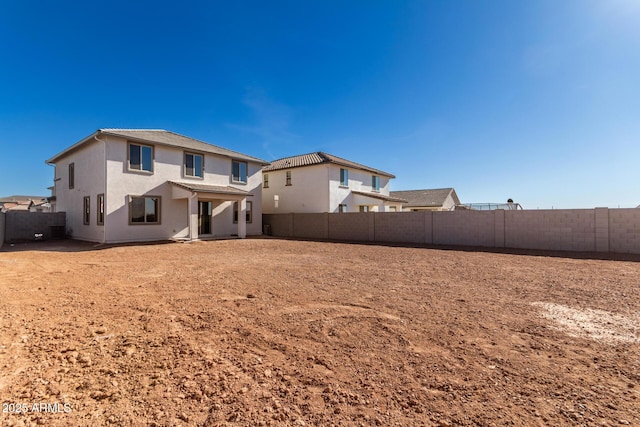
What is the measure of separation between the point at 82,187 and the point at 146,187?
14.2 ft

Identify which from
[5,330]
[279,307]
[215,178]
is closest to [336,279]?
[279,307]

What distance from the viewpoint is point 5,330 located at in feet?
12.9

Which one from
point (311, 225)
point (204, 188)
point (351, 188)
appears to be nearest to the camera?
point (204, 188)

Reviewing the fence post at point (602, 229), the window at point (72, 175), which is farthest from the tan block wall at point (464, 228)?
the window at point (72, 175)

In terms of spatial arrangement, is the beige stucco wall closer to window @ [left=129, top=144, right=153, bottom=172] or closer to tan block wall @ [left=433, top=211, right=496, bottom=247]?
tan block wall @ [left=433, top=211, right=496, bottom=247]

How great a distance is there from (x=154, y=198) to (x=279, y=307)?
14.1m

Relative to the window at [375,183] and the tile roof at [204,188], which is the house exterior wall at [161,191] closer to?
the tile roof at [204,188]

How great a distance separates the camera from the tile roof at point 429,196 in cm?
3668

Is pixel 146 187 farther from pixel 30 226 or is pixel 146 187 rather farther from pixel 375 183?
pixel 375 183

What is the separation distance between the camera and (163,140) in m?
16.7

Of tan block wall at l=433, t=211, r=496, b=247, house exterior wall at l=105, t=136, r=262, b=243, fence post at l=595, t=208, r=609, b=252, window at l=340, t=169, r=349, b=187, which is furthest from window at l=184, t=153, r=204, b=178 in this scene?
fence post at l=595, t=208, r=609, b=252

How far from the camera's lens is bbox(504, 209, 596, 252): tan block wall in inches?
494

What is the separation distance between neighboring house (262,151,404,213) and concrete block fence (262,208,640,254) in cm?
305

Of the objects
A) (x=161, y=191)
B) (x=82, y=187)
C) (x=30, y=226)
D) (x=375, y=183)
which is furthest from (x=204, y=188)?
(x=375, y=183)
